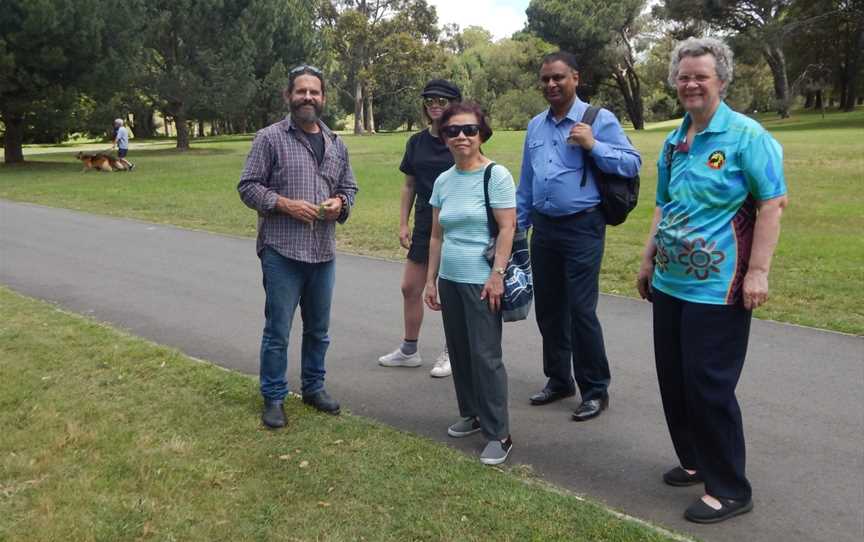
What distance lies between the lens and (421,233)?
18.7 ft

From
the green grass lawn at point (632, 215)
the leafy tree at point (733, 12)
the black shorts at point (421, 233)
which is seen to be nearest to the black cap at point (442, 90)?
the black shorts at point (421, 233)

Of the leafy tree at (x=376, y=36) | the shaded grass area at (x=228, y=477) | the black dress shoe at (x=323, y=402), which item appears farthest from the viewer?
the leafy tree at (x=376, y=36)

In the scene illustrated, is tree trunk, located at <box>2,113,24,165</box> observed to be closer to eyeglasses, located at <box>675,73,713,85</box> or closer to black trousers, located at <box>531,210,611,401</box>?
black trousers, located at <box>531,210,611,401</box>

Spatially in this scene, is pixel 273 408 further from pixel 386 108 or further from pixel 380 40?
pixel 386 108

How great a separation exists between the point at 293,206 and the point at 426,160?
1317mm

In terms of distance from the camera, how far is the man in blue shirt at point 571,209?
4656 mm

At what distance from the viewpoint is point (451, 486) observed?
12.9 feet

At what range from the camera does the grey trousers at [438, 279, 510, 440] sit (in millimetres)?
4289

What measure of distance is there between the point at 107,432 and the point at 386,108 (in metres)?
74.7

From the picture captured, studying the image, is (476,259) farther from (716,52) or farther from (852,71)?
(852,71)

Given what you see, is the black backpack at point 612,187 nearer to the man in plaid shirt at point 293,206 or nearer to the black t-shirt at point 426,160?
the black t-shirt at point 426,160

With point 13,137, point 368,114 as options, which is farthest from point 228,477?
point 368,114

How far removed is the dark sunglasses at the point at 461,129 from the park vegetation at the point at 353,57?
27.9 m

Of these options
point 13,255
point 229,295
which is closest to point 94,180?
point 13,255
